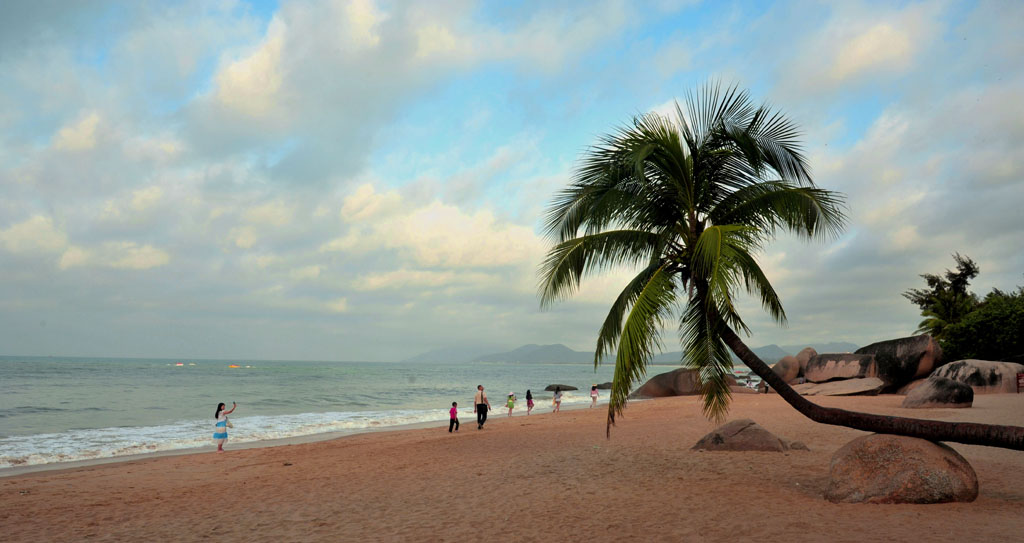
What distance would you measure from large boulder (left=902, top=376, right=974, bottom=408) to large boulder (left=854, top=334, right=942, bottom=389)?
9.37 metres

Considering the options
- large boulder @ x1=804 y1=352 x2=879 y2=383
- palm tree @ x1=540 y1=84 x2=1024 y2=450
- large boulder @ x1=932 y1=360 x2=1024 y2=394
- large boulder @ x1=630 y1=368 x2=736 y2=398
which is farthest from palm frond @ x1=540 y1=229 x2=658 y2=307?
large boulder @ x1=630 y1=368 x2=736 y2=398

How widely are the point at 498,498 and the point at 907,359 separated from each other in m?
26.8

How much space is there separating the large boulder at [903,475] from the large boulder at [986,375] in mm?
19065

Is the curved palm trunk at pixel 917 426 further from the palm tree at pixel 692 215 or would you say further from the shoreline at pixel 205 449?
the shoreline at pixel 205 449

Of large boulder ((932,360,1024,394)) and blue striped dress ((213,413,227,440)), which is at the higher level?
large boulder ((932,360,1024,394))

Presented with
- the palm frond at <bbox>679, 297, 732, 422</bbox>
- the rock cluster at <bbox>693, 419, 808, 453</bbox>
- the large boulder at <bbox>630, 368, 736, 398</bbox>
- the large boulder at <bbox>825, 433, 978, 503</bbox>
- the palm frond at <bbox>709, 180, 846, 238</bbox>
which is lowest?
the large boulder at <bbox>630, 368, 736, 398</bbox>

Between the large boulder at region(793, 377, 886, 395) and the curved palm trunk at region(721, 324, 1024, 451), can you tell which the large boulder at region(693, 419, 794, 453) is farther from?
the large boulder at region(793, 377, 886, 395)

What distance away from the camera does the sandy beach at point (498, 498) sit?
6449 millimetres

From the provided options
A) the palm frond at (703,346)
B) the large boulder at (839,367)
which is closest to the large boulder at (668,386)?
the large boulder at (839,367)

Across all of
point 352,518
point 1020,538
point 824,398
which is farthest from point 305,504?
point 824,398

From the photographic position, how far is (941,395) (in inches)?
728

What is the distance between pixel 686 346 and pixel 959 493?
11.8 ft

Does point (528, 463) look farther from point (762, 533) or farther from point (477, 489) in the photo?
point (762, 533)

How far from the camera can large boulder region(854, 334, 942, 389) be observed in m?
27.6
